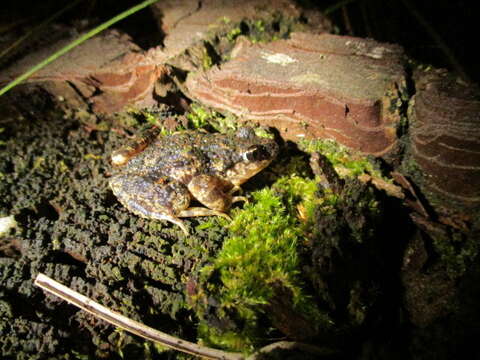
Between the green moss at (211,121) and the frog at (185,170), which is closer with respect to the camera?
A: the frog at (185,170)

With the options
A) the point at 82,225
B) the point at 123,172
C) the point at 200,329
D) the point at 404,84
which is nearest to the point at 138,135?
the point at 123,172

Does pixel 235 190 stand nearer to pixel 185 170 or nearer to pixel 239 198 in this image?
pixel 239 198

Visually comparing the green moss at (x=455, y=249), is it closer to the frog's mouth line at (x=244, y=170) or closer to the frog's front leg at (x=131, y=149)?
the frog's mouth line at (x=244, y=170)

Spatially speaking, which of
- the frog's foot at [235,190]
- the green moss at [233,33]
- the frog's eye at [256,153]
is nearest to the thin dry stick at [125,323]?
the frog's foot at [235,190]

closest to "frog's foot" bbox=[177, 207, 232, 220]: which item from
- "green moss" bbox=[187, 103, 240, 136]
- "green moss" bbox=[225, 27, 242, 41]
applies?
"green moss" bbox=[187, 103, 240, 136]

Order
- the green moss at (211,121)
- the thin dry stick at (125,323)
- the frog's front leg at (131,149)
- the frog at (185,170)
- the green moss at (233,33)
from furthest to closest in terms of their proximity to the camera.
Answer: the green moss at (233,33), the green moss at (211,121), the frog's front leg at (131,149), the frog at (185,170), the thin dry stick at (125,323)

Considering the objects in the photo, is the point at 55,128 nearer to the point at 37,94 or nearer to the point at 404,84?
the point at 37,94

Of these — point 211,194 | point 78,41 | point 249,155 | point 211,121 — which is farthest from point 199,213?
point 78,41
